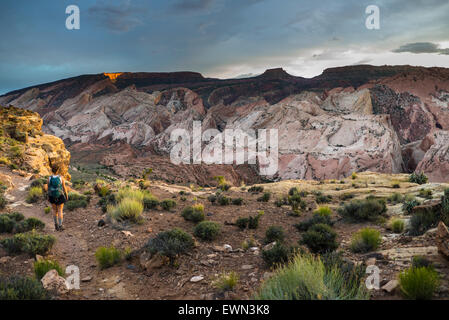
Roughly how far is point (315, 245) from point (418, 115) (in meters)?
70.3

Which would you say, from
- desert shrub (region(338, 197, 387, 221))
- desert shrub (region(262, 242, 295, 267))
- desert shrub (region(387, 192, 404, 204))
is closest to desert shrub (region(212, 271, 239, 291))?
desert shrub (region(262, 242, 295, 267))

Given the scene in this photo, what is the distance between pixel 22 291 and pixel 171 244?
2.49m

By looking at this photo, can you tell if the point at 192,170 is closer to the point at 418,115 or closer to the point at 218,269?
the point at 218,269

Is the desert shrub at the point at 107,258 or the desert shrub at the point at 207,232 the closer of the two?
the desert shrub at the point at 107,258

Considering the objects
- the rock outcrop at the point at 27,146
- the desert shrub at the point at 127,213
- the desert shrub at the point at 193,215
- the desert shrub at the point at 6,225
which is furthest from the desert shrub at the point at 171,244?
the rock outcrop at the point at 27,146

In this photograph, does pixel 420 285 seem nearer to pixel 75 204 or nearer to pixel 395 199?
pixel 395 199

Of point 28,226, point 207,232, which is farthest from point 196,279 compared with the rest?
point 28,226

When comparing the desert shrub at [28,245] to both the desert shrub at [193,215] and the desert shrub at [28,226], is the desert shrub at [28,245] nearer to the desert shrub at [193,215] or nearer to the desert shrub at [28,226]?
the desert shrub at [28,226]

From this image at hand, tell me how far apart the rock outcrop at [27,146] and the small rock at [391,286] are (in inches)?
811

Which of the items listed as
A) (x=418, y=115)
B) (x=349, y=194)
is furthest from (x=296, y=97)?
(x=349, y=194)

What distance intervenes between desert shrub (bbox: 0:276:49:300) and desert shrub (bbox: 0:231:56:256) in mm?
2393

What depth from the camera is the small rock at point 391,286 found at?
326 cm

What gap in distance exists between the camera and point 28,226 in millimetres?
7523

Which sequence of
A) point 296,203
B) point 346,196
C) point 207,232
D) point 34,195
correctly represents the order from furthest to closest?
point 346,196 → point 34,195 → point 296,203 → point 207,232
